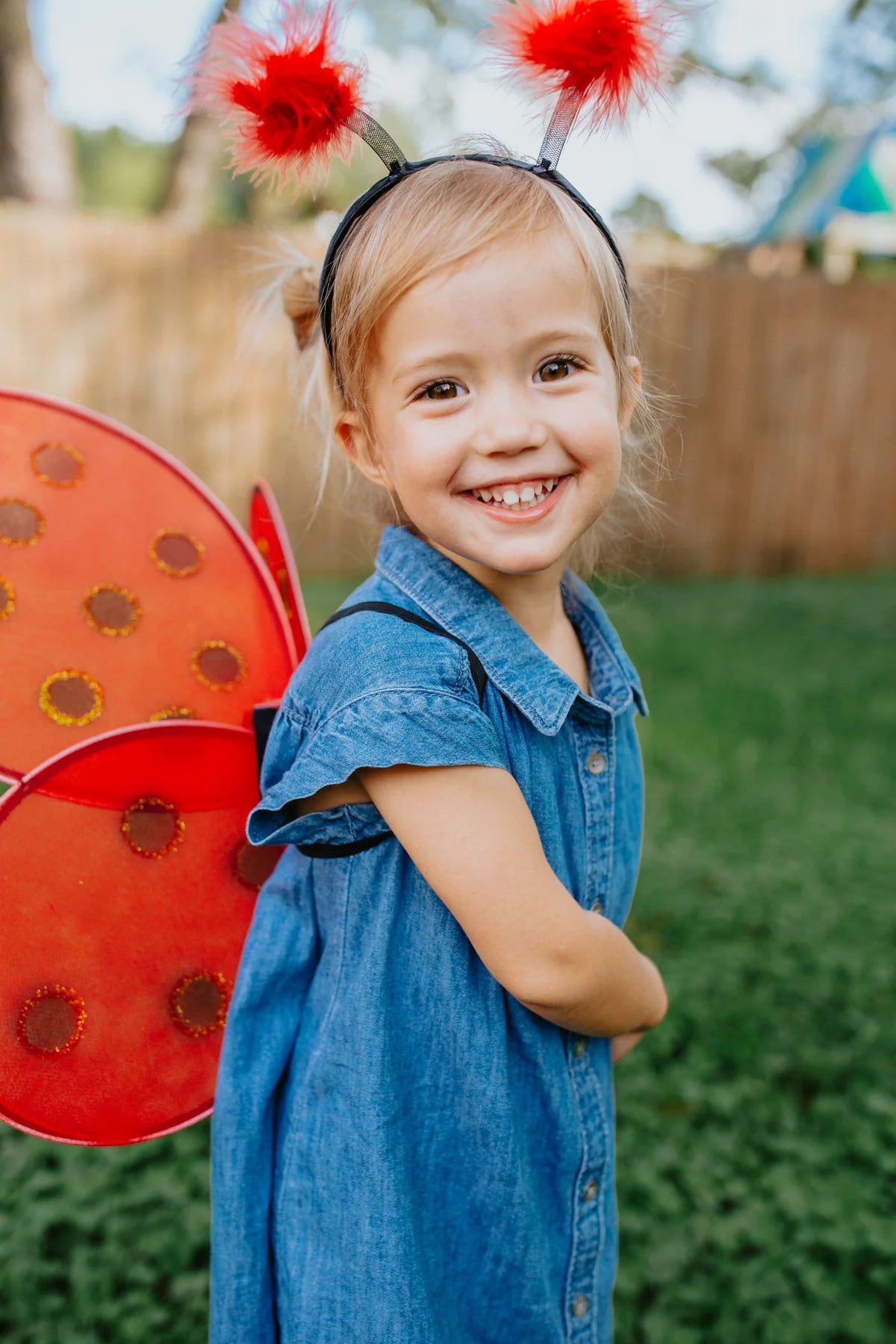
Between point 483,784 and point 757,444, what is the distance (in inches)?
294

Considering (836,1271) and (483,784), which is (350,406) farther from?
(836,1271)

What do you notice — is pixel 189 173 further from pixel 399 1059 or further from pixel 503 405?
pixel 399 1059

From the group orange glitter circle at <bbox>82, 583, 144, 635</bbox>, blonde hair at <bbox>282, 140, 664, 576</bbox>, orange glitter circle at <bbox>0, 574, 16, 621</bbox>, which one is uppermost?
blonde hair at <bbox>282, 140, 664, 576</bbox>

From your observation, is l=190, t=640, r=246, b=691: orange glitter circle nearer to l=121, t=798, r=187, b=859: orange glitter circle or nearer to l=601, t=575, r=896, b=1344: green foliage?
l=121, t=798, r=187, b=859: orange glitter circle

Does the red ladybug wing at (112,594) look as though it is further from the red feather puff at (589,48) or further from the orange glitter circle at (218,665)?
the red feather puff at (589,48)

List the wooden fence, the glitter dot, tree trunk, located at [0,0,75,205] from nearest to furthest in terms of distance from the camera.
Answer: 1. the glitter dot
2. the wooden fence
3. tree trunk, located at [0,0,75,205]

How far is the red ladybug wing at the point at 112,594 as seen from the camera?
117 centimetres

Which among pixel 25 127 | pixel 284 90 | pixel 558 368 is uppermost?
pixel 25 127

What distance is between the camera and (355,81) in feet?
3.59

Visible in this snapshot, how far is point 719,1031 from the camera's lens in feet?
8.75

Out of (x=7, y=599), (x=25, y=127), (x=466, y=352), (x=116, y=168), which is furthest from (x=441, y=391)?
(x=116, y=168)

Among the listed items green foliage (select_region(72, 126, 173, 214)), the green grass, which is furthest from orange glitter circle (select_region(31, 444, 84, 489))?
green foliage (select_region(72, 126, 173, 214))

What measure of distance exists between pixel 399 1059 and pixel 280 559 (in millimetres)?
610

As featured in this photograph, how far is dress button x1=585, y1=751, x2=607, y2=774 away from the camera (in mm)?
1207
